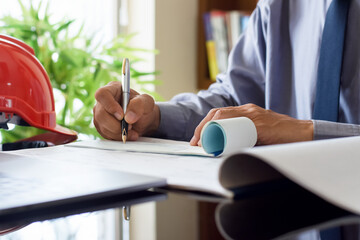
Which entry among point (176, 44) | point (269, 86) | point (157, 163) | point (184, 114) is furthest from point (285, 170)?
point (176, 44)

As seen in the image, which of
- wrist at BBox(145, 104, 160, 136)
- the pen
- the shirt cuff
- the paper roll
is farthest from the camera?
wrist at BBox(145, 104, 160, 136)

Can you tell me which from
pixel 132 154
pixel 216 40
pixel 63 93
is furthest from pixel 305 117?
pixel 216 40

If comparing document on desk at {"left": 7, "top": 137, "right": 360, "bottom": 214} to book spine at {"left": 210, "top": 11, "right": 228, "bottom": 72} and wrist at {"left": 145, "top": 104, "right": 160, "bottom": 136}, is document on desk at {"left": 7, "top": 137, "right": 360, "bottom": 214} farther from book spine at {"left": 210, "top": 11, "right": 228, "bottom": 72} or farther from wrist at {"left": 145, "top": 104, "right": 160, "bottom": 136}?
book spine at {"left": 210, "top": 11, "right": 228, "bottom": 72}

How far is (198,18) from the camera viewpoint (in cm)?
233

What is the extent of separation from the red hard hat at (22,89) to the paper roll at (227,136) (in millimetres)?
332

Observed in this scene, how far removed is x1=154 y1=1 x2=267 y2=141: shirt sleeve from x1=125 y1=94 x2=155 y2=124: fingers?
118 mm

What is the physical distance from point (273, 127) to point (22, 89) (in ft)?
1.39

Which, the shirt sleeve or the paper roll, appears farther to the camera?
the shirt sleeve

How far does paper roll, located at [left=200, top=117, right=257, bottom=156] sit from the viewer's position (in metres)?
0.65

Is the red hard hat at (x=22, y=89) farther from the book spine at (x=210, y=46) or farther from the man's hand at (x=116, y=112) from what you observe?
the book spine at (x=210, y=46)

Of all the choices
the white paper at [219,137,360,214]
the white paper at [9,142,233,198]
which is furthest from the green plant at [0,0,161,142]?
the white paper at [219,137,360,214]

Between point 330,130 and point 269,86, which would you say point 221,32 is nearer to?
point 269,86

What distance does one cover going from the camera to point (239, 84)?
1.21 metres

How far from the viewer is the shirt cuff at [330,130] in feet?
2.46
